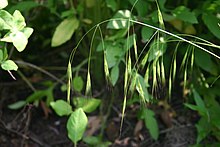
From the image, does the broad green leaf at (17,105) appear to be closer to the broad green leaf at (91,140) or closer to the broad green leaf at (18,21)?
the broad green leaf at (91,140)

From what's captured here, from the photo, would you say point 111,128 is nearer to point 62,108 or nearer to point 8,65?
point 62,108

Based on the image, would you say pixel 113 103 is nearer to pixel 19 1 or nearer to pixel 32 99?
pixel 32 99

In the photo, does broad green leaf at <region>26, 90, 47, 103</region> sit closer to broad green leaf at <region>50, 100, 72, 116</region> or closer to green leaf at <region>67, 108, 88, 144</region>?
broad green leaf at <region>50, 100, 72, 116</region>

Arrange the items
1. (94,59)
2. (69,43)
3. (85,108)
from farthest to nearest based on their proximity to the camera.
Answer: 1. (69,43)
2. (94,59)
3. (85,108)

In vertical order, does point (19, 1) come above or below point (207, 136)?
above

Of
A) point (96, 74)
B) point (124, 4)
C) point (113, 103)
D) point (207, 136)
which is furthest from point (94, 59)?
point (207, 136)

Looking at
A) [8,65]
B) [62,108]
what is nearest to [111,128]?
[62,108]
